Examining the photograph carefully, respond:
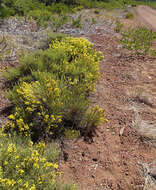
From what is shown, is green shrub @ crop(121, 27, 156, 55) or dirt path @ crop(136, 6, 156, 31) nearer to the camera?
green shrub @ crop(121, 27, 156, 55)

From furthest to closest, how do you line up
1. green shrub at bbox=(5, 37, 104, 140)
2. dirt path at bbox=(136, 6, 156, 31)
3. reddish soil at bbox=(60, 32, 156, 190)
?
dirt path at bbox=(136, 6, 156, 31) → green shrub at bbox=(5, 37, 104, 140) → reddish soil at bbox=(60, 32, 156, 190)

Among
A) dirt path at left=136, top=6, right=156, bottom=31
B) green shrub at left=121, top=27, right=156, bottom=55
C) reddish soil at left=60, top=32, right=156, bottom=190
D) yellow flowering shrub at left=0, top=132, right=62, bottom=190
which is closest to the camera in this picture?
yellow flowering shrub at left=0, top=132, right=62, bottom=190

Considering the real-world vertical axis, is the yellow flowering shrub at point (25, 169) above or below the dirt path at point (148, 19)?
below

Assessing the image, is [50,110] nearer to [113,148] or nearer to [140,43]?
[113,148]

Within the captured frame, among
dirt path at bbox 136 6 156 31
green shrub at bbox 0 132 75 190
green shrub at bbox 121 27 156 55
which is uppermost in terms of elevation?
dirt path at bbox 136 6 156 31

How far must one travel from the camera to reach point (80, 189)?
2121mm

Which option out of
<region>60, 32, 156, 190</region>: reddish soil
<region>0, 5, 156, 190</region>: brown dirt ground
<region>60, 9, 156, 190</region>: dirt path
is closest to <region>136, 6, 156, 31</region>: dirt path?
<region>60, 9, 156, 190</region>: dirt path

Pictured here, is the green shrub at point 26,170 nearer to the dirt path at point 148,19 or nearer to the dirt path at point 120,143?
the dirt path at point 120,143

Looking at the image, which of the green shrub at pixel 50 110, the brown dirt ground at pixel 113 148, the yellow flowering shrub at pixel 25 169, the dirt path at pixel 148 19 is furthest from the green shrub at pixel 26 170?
the dirt path at pixel 148 19

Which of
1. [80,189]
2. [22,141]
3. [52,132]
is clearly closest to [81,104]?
[52,132]

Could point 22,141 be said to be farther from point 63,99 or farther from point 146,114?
point 146,114

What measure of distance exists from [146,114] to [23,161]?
2243 mm

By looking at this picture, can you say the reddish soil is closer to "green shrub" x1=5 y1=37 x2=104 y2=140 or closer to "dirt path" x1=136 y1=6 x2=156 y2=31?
"green shrub" x1=5 y1=37 x2=104 y2=140

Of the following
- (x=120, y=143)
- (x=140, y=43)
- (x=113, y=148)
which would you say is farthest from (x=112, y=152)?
(x=140, y=43)
